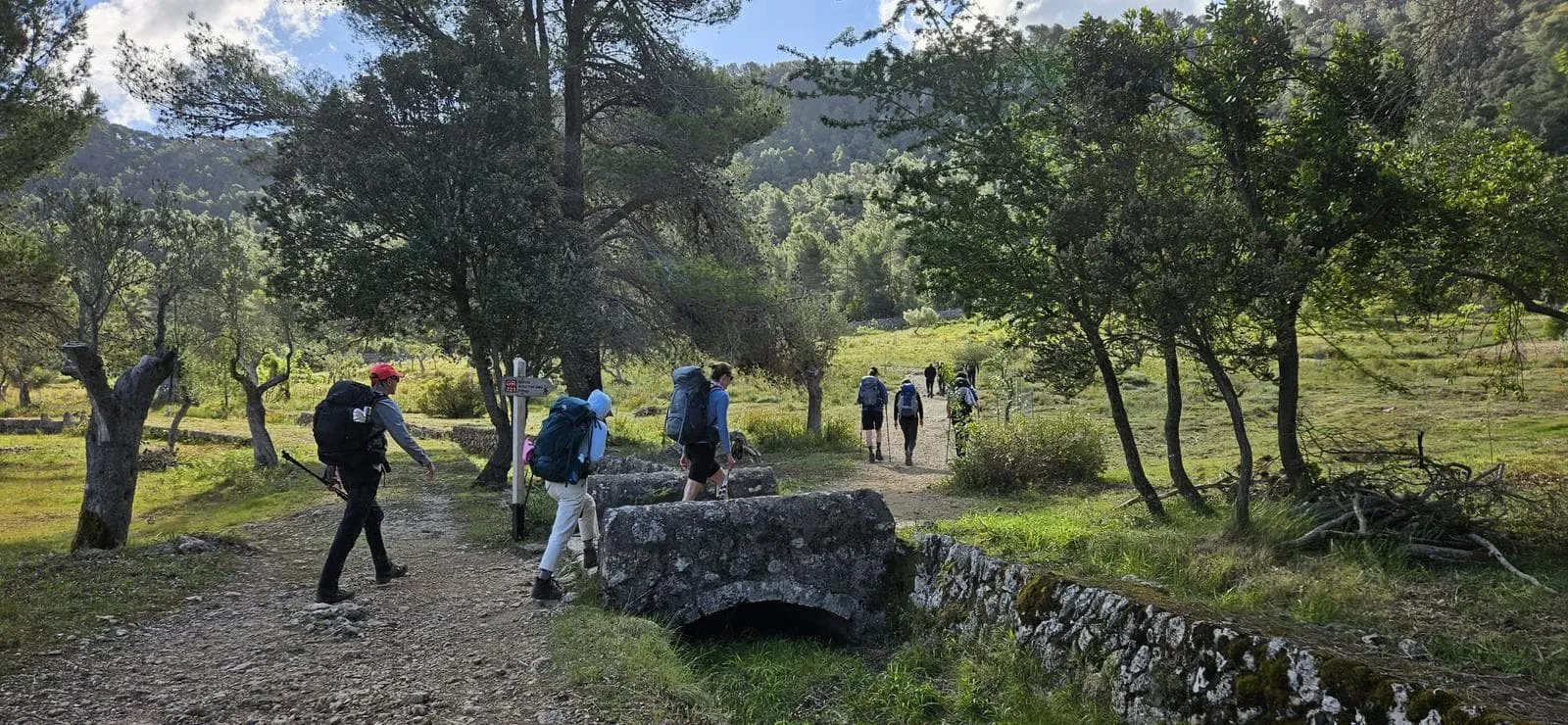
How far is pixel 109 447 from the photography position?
29.8 ft

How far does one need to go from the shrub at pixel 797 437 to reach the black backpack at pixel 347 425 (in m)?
12.8

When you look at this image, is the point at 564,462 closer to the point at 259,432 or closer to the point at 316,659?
the point at 316,659

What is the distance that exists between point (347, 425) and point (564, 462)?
176 centimetres

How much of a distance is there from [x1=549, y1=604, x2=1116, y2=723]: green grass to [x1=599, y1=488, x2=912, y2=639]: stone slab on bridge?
1.23 ft

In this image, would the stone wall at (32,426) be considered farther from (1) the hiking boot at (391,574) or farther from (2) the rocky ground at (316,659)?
(1) the hiking boot at (391,574)

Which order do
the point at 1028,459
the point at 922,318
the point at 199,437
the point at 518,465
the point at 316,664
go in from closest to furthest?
1. the point at 316,664
2. the point at 518,465
3. the point at 1028,459
4. the point at 199,437
5. the point at 922,318

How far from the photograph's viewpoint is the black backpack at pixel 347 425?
7.02 meters

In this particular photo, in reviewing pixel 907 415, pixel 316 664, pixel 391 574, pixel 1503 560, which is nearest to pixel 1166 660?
pixel 1503 560

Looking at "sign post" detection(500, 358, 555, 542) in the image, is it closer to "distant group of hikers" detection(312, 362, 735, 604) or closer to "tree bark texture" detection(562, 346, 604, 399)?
"distant group of hikers" detection(312, 362, 735, 604)

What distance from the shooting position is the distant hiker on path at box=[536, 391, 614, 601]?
24.0ft

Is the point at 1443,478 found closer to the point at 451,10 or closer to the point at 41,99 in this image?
the point at 451,10

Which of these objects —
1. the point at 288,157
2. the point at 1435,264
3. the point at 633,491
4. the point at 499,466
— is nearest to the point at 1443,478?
the point at 1435,264

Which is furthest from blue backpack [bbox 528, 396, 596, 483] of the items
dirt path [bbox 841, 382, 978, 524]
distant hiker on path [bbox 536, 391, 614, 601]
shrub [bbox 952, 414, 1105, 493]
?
shrub [bbox 952, 414, 1105, 493]

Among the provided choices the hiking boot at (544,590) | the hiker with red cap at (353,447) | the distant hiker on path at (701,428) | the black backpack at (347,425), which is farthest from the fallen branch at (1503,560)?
the black backpack at (347,425)
